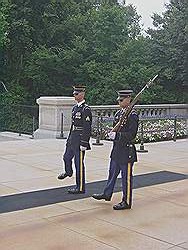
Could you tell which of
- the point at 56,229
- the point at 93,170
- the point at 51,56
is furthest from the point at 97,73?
the point at 56,229

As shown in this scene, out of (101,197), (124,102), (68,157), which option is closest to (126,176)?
(101,197)

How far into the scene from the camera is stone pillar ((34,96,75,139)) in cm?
1570

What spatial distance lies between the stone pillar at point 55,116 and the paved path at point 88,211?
500 centimetres

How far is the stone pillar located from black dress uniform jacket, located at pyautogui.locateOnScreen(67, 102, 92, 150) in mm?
8216

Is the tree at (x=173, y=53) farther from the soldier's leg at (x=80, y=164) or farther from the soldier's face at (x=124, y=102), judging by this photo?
the soldier's face at (x=124, y=102)

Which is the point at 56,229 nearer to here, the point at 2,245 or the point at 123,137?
the point at 2,245

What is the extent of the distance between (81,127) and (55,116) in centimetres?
865

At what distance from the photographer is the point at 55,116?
51.7 feet

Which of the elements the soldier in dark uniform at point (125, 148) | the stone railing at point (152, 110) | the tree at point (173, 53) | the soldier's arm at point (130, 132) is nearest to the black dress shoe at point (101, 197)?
Answer: the soldier in dark uniform at point (125, 148)

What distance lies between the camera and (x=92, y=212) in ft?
21.1

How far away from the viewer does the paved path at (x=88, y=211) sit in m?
5.28

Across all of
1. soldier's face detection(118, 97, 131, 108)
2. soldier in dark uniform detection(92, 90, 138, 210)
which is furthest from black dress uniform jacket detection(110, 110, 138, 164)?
soldier's face detection(118, 97, 131, 108)

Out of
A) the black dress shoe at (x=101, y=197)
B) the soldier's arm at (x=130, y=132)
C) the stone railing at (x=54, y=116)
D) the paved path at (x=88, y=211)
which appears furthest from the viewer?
the stone railing at (x=54, y=116)

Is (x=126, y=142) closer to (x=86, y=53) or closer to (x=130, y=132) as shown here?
(x=130, y=132)
